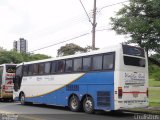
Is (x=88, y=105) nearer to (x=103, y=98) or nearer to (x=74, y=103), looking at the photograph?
(x=103, y=98)

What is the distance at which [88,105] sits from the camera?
19.8 meters

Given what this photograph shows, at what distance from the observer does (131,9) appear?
19.8 m

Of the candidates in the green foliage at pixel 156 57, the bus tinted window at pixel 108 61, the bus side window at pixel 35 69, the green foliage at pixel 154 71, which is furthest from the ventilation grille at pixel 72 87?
the green foliage at pixel 154 71

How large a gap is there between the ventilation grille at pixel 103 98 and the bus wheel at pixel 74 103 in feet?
→ 6.28

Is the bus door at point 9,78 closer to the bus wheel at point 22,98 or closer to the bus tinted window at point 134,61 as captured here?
the bus wheel at point 22,98

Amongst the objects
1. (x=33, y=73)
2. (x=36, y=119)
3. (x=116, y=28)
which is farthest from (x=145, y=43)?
(x=33, y=73)

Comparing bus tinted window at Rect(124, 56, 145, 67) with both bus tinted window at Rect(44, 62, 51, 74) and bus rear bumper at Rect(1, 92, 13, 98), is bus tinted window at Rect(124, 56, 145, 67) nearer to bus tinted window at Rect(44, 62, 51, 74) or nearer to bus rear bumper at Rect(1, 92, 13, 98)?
bus tinted window at Rect(44, 62, 51, 74)

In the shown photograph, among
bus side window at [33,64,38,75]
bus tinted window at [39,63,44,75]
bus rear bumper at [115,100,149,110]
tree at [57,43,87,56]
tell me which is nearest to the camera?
bus rear bumper at [115,100,149,110]

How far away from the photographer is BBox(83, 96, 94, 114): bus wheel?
19464mm

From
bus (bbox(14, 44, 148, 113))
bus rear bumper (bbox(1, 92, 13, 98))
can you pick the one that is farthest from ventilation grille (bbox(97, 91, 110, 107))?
bus rear bumper (bbox(1, 92, 13, 98))

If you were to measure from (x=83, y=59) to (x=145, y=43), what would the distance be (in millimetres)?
3520

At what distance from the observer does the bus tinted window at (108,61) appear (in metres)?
18.4

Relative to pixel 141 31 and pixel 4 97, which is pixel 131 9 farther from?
pixel 4 97

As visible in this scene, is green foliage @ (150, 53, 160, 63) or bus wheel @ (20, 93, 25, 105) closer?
green foliage @ (150, 53, 160, 63)
